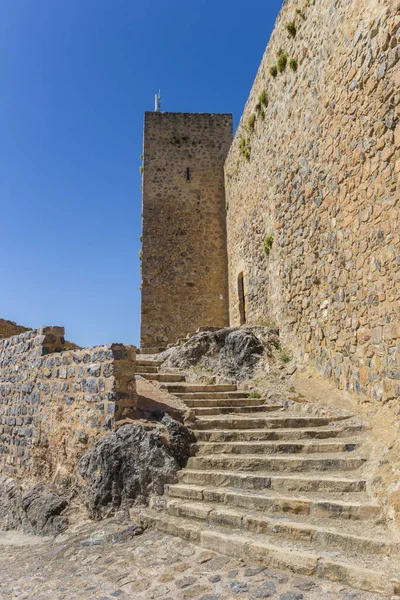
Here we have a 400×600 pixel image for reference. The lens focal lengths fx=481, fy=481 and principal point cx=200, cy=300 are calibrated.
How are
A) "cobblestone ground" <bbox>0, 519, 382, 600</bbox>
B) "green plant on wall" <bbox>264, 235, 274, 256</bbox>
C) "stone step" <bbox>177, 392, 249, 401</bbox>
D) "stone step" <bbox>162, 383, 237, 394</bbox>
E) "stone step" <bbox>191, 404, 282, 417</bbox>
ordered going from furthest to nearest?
1. "green plant on wall" <bbox>264, 235, 274, 256</bbox>
2. "stone step" <bbox>162, 383, 237, 394</bbox>
3. "stone step" <bbox>177, 392, 249, 401</bbox>
4. "stone step" <bbox>191, 404, 282, 417</bbox>
5. "cobblestone ground" <bbox>0, 519, 382, 600</bbox>

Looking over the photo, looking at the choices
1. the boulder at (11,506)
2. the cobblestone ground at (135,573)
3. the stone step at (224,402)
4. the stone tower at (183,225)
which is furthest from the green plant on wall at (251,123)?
the cobblestone ground at (135,573)

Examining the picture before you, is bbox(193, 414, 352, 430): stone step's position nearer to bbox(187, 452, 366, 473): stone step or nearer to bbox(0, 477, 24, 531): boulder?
bbox(187, 452, 366, 473): stone step

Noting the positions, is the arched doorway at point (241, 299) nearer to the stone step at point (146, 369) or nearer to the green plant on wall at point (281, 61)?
the stone step at point (146, 369)

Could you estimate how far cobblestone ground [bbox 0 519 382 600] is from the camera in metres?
3.32

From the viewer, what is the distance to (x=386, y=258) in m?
5.89

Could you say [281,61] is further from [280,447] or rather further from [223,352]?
[280,447]

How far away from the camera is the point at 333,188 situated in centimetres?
752

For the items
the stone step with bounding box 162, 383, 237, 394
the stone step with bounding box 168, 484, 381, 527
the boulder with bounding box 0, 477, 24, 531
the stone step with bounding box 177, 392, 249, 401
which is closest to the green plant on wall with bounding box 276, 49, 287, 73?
the stone step with bounding box 162, 383, 237, 394

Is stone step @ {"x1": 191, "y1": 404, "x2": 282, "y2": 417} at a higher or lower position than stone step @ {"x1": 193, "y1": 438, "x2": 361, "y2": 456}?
higher

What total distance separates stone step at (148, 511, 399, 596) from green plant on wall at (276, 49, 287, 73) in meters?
9.07

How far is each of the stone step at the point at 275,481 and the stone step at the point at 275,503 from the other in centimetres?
13

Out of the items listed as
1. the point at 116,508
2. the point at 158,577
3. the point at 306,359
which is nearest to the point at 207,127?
the point at 306,359

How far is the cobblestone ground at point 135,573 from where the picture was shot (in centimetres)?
332

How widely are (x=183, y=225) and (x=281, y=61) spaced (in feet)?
25.7
